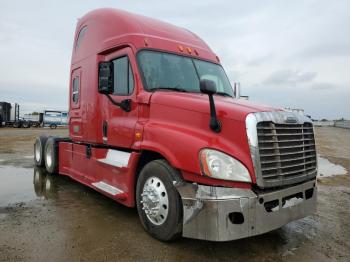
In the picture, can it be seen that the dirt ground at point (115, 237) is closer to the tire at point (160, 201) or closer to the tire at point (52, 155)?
the tire at point (160, 201)

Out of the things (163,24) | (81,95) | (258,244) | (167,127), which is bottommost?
(258,244)

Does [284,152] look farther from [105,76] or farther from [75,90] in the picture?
[75,90]

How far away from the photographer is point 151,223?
4.37 metres

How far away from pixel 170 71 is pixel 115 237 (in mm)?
2520

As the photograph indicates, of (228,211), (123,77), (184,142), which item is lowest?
(228,211)

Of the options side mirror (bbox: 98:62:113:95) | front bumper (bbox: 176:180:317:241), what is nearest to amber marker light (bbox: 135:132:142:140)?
side mirror (bbox: 98:62:113:95)

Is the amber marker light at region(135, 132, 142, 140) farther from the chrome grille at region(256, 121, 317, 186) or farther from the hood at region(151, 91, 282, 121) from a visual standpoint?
the chrome grille at region(256, 121, 317, 186)

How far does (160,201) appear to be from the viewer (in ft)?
13.9

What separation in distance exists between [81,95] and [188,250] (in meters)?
4.19

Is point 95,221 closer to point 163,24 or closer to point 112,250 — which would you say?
point 112,250

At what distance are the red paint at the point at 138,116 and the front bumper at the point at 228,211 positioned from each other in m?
0.13

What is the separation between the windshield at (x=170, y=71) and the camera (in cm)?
499

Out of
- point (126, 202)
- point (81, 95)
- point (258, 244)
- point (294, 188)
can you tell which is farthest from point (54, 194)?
point (294, 188)

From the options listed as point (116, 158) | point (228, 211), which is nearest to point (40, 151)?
point (116, 158)
